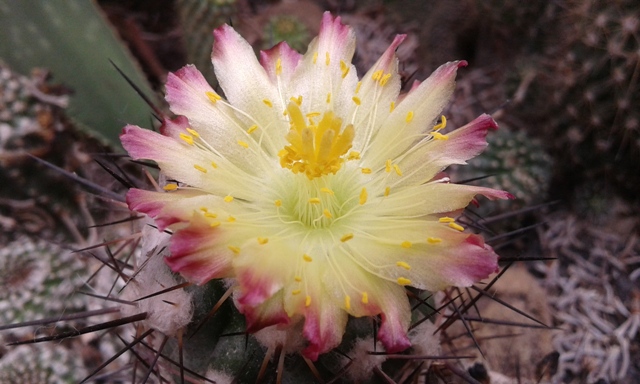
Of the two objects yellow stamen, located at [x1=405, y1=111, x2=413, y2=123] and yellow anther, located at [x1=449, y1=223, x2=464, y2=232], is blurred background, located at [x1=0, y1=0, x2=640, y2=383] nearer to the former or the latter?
yellow stamen, located at [x1=405, y1=111, x2=413, y2=123]

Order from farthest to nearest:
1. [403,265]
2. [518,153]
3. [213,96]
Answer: [518,153]
[213,96]
[403,265]

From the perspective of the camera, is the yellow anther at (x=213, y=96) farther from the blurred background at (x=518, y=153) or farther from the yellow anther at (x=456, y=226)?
the blurred background at (x=518, y=153)

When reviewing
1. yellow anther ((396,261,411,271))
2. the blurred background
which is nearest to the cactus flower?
yellow anther ((396,261,411,271))

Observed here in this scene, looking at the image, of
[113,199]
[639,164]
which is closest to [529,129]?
[639,164]

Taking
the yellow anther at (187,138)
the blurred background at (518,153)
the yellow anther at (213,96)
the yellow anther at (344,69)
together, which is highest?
the yellow anther at (213,96)

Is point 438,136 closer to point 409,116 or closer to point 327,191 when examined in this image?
point 409,116

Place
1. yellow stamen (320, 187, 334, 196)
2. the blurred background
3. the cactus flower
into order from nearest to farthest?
the cactus flower
yellow stamen (320, 187, 334, 196)
the blurred background

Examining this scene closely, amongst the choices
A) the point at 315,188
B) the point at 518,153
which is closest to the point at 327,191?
the point at 315,188

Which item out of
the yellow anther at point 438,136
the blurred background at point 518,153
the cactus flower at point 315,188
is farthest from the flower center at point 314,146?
the blurred background at point 518,153
